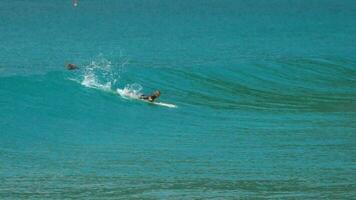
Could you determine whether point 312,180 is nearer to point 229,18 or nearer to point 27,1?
point 229,18

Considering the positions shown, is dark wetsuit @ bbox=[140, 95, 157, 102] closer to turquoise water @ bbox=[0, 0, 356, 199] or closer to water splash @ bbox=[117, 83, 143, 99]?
turquoise water @ bbox=[0, 0, 356, 199]

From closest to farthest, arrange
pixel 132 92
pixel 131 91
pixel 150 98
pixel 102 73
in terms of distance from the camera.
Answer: pixel 150 98
pixel 132 92
pixel 131 91
pixel 102 73

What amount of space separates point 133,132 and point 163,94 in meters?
8.23

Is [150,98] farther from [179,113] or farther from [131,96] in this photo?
[131,96]

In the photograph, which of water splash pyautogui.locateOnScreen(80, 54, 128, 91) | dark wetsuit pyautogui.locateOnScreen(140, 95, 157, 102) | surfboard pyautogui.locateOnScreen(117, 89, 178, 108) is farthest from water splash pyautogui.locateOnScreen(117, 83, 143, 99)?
→ dark wetsuit pyautogui.locateOnScreen(140, 95, 157, 102)

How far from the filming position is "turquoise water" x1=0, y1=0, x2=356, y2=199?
22516mm

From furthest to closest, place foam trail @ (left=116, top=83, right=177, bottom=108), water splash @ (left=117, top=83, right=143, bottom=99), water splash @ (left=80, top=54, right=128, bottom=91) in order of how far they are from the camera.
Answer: water splash @ (left=80, top=54, right=128, bottom=91) < water splash @ (left=117, top=83, right=143, bottom=99) < foam trail @ (left=116, top=83, right=177, bottom=108)

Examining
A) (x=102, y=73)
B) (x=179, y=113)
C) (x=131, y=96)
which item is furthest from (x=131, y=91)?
(x=179, y=113)

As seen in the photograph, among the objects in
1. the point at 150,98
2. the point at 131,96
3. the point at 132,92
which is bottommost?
the point at 150,98

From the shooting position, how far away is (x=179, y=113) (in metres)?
32.8

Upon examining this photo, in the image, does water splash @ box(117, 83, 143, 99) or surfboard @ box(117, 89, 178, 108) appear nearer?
surfboard @ box(117, 89, 178, 108)

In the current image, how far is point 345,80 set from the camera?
4234 cm

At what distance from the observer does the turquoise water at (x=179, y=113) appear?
22516 millimetres

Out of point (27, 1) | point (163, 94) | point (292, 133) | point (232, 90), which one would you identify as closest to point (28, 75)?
point (163, 94)
